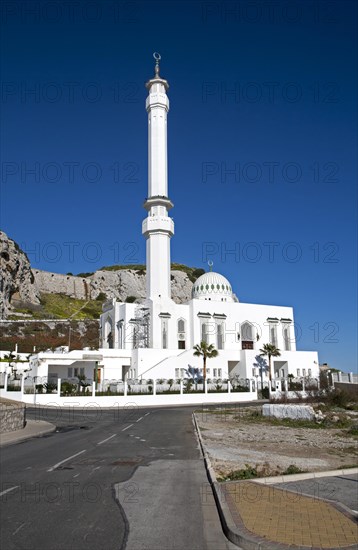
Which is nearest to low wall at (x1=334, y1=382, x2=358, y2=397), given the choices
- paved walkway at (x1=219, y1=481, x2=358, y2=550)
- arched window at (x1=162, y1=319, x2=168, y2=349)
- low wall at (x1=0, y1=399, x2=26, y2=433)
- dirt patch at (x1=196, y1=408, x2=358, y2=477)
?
arched window at (x1=162, y1=319, x2=168, y2=349)

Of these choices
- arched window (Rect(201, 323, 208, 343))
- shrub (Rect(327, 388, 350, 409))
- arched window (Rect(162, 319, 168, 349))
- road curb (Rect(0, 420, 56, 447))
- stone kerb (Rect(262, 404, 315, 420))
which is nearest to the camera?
road curb (Rect(0, 420, 56, 447))

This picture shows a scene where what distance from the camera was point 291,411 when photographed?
2480 centimetres

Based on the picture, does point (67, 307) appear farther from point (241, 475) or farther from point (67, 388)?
point (241, 475)

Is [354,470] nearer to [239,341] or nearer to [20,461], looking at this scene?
[20,461]

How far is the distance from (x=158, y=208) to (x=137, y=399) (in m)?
27.8

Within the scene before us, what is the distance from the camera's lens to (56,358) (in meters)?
45.6

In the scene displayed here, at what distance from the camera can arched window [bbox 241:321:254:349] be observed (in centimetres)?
6381

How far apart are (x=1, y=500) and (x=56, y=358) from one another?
38.5m

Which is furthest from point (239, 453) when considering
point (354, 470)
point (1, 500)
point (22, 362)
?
point (22, 362)

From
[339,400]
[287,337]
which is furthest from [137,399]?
[287,337]

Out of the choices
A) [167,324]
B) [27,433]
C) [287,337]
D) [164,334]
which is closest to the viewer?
[27,433]

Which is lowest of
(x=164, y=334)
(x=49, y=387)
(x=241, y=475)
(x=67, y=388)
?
(x=241, y=475)

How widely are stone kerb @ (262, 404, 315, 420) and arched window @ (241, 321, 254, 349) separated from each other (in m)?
37.3

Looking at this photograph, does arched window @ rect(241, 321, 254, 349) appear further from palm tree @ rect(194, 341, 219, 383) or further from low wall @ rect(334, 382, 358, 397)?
low wall @ rect(334, 382, 358, 397)
